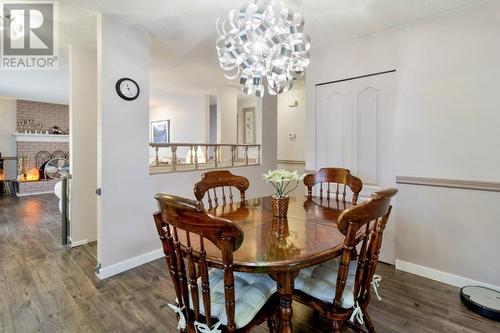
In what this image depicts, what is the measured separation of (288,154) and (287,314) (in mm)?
4527

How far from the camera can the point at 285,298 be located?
130 cm

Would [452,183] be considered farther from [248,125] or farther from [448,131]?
[248,125]

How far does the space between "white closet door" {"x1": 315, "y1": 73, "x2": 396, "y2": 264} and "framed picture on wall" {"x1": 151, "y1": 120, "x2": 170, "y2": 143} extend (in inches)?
207

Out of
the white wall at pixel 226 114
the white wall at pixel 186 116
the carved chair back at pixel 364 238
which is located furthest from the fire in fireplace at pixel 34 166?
the carved chair back at pixel 364 238

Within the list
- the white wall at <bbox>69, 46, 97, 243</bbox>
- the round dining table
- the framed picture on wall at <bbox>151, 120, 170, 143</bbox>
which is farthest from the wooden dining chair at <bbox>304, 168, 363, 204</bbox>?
the framed picture on wall at <bbox>151, 120, 170, 143</bbox>

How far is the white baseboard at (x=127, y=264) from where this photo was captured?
2.53 meters

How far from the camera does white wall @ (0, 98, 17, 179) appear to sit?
7012 mm

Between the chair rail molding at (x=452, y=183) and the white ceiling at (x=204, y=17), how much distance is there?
152 centimetres

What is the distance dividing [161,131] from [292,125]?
4.07 meters

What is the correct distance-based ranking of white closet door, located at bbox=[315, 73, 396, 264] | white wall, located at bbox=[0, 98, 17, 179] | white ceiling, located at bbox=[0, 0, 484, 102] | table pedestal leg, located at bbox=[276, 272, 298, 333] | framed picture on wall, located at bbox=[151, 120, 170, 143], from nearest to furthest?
table pedestal leg, located at bbox=[276, 272, 298, 333] < white ceiling, located at bbox=[0, 0, 484, 102] < white closet door, located at bbox=[315, 73, 396, 264] < white wall, located at bbox=[0, 98, 17, 179] < framed picture on wall, located at bbox=[151, 120, 170, 143]

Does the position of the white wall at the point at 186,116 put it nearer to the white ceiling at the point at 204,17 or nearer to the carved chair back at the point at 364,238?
the white ceiling at the point at 204,17

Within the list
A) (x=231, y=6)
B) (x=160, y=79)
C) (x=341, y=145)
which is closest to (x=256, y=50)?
(x=231, y=6)

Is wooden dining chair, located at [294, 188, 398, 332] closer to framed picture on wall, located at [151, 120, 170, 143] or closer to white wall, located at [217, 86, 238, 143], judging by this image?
white wall, located at [217, 86, 238, 143]

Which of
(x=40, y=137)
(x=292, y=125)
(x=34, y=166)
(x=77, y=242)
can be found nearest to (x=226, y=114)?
(x=292, y=125)
